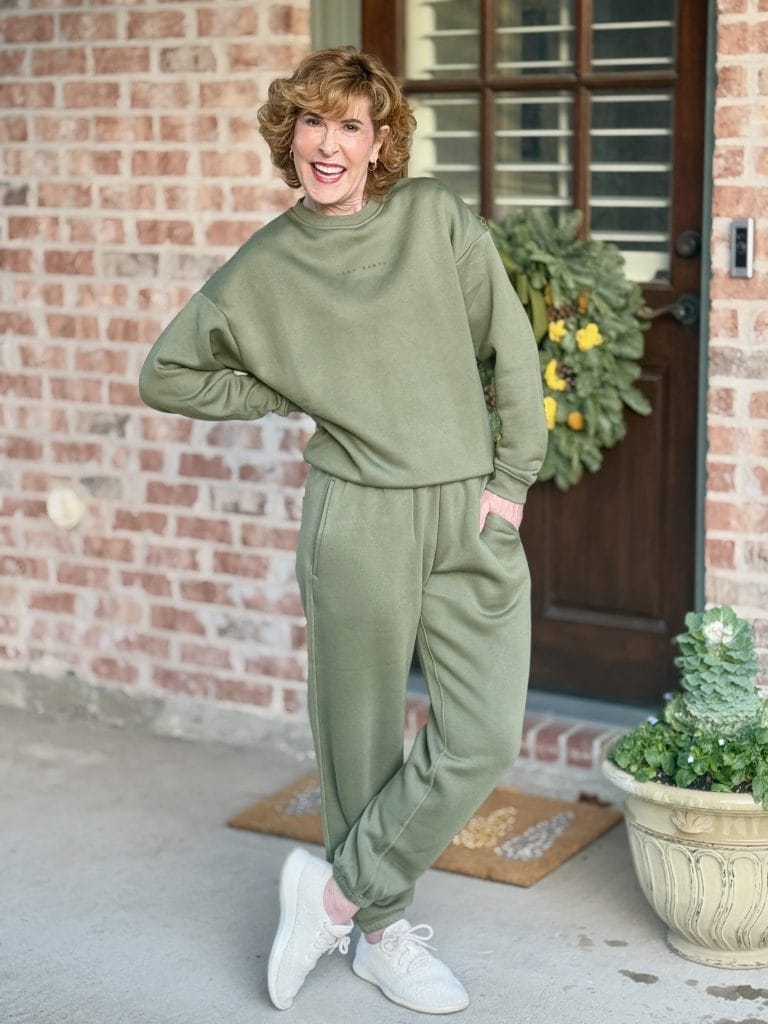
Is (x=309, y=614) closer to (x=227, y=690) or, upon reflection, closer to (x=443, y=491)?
(x=443, y=491)

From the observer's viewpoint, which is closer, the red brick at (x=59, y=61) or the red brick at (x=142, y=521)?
the red brick at (x=59, y=61)

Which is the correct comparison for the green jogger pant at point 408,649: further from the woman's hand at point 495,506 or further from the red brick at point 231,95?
the red brick at point 231,95

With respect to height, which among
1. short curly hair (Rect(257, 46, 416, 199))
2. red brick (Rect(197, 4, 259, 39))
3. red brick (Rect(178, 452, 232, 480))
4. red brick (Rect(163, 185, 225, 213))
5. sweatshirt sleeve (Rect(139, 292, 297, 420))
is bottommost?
red brick (Rect(178, 452, 232, 480))

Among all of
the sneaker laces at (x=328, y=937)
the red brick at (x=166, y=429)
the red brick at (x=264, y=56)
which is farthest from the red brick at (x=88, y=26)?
the sneaker laces at (x=328, y=937)

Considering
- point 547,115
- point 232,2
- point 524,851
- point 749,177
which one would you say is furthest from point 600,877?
point 232,2

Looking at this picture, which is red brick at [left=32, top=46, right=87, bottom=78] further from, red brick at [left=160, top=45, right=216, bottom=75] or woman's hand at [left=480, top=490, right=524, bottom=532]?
woman's hand at [left=480, top=490, right=524, bottom=532]

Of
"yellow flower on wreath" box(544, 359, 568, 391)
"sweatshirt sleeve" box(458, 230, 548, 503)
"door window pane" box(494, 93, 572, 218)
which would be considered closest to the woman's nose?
"sweatshirt sleeve" box(458, 230, 548, 503)

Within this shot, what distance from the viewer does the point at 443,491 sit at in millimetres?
3330

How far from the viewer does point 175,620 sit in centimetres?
516

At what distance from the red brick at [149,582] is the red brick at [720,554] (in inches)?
66.9

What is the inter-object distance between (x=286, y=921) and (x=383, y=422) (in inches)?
39.8

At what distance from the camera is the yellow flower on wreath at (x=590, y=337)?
4465mm

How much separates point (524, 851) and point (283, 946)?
0.93 meters

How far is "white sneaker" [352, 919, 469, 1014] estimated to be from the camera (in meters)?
3.48
